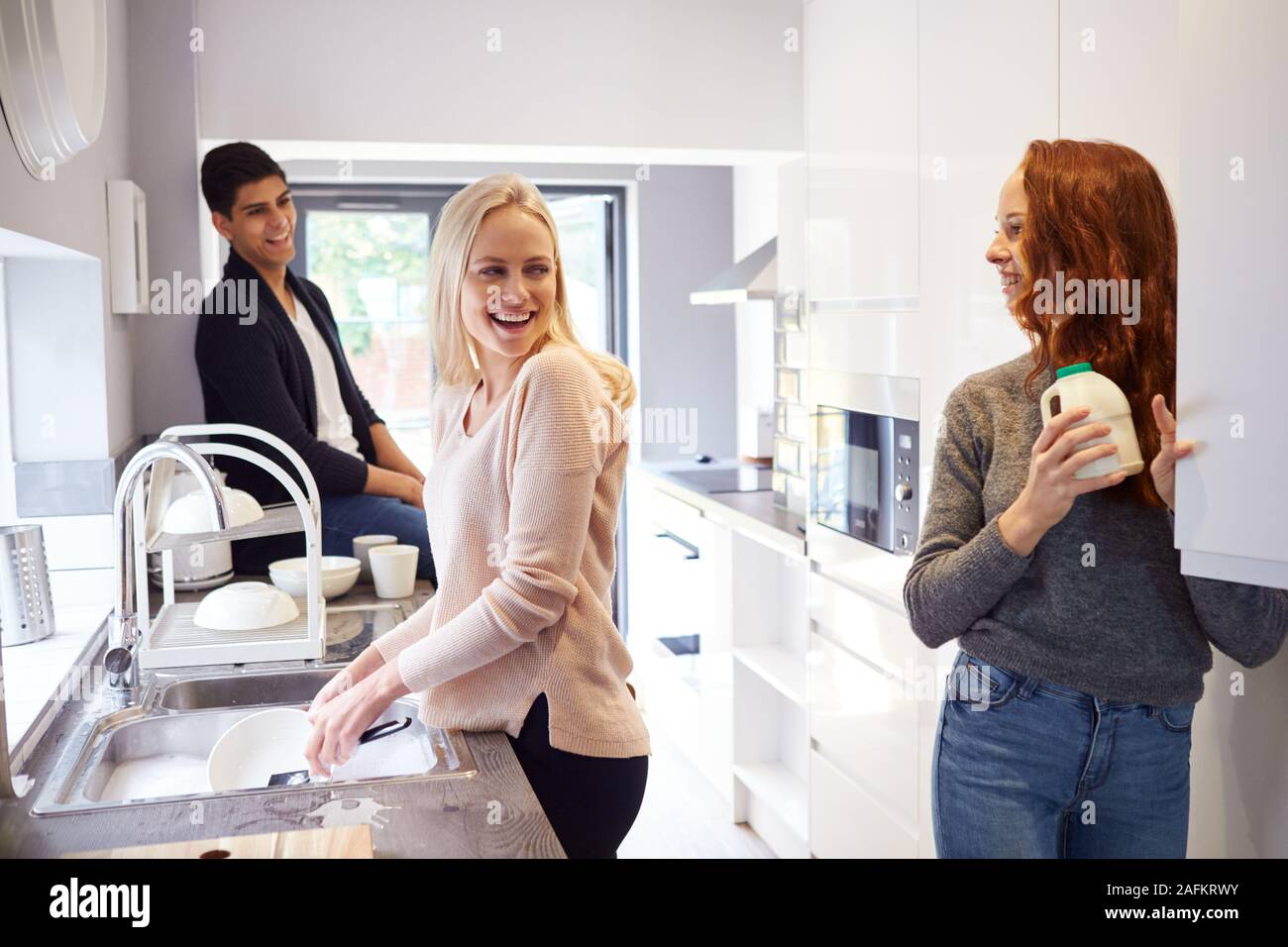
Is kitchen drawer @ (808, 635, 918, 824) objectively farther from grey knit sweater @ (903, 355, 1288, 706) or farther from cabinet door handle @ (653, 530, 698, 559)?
grey knit sweater @ (903, 355, 1288, 706)

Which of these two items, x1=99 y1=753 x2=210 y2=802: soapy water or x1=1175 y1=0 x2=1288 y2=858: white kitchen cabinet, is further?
x1=99 y1=753 x2=210 y2=802: soapy water

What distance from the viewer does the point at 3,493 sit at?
178cm

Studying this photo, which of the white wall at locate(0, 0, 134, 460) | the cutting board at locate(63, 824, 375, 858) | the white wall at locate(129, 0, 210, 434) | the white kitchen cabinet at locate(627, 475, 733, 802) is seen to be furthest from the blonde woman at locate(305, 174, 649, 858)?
the white kitchen cabinet at locate(627, 475, 733, 802)

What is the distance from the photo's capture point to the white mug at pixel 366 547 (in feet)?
6.43

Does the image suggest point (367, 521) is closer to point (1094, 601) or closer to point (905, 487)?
point (905, 487)

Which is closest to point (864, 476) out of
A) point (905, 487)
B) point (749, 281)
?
point (905, 487)

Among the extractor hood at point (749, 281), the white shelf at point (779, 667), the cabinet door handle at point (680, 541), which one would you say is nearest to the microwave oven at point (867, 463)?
the white shelf at point (779, 667)

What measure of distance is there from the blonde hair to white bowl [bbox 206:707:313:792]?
0.44m

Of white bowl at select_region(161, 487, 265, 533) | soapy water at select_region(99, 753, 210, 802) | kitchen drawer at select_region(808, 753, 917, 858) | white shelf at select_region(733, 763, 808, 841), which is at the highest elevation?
white bowl at select_region(161, 487, 265, 533)

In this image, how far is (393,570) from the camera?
1811 mm

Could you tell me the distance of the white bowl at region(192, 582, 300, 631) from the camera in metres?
1.52

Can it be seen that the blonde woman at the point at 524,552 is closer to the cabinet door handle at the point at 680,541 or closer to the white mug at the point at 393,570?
the white mug at the point at 393,570

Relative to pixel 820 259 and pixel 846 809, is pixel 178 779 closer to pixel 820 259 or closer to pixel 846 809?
pixel 846 809

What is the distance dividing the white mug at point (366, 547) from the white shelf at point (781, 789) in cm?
117
